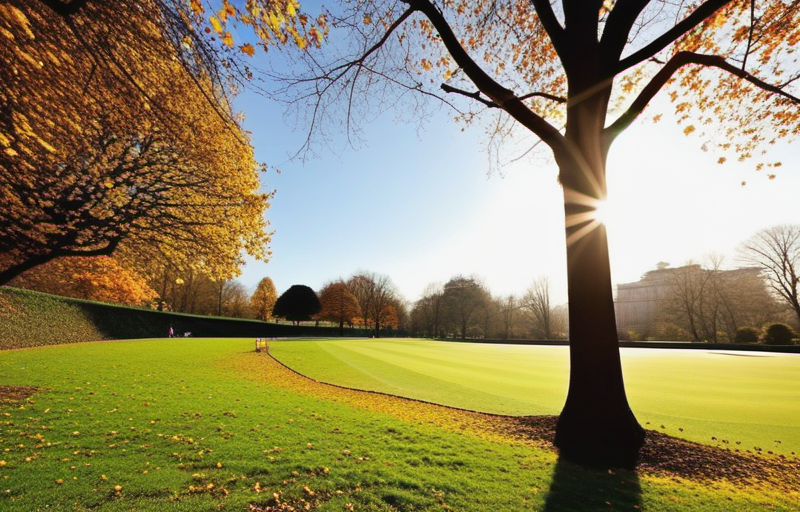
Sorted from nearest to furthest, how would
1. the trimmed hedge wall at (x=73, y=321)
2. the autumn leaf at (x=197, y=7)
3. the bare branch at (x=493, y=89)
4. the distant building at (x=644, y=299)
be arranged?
the autumn leaf at (x=197, y=7) < the bare branch at (x=493, y=89) < the trimmed hedge wall at (x=73, y=321) < the distant building at (x=644, y=299)

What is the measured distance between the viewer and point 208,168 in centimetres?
948

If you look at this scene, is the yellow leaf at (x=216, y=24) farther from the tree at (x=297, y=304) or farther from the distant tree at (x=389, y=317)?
the distant tree at (x=389, y=317)

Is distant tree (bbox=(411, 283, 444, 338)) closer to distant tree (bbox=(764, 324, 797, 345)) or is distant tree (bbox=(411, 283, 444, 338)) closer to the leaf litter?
distant tree (bbox=(764, 324, 797, 345))

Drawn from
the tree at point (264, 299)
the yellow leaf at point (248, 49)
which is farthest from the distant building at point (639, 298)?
the yellow leaf at point (248, 49)

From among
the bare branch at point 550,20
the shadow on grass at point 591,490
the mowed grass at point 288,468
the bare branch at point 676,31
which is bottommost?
the mowed grass at point 288,468

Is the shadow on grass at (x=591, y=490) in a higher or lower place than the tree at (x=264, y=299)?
lower

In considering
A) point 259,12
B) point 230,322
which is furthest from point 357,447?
point 230,322

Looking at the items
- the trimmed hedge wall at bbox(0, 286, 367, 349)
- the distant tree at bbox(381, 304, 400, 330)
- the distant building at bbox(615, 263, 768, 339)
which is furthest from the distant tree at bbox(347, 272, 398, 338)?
the distant building at bbox(615, 263, 768, 339)

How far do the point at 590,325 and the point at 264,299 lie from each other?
70.6 metres

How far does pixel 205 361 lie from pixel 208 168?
33.8 ft

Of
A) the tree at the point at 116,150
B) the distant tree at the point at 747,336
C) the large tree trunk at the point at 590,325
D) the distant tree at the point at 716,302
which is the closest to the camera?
the tree at the point at 116,150

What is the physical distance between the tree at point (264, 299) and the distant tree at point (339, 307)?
429 inches

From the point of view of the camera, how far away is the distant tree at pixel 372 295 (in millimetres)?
71125

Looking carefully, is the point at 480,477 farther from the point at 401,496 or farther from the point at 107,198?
the point at 107,198
